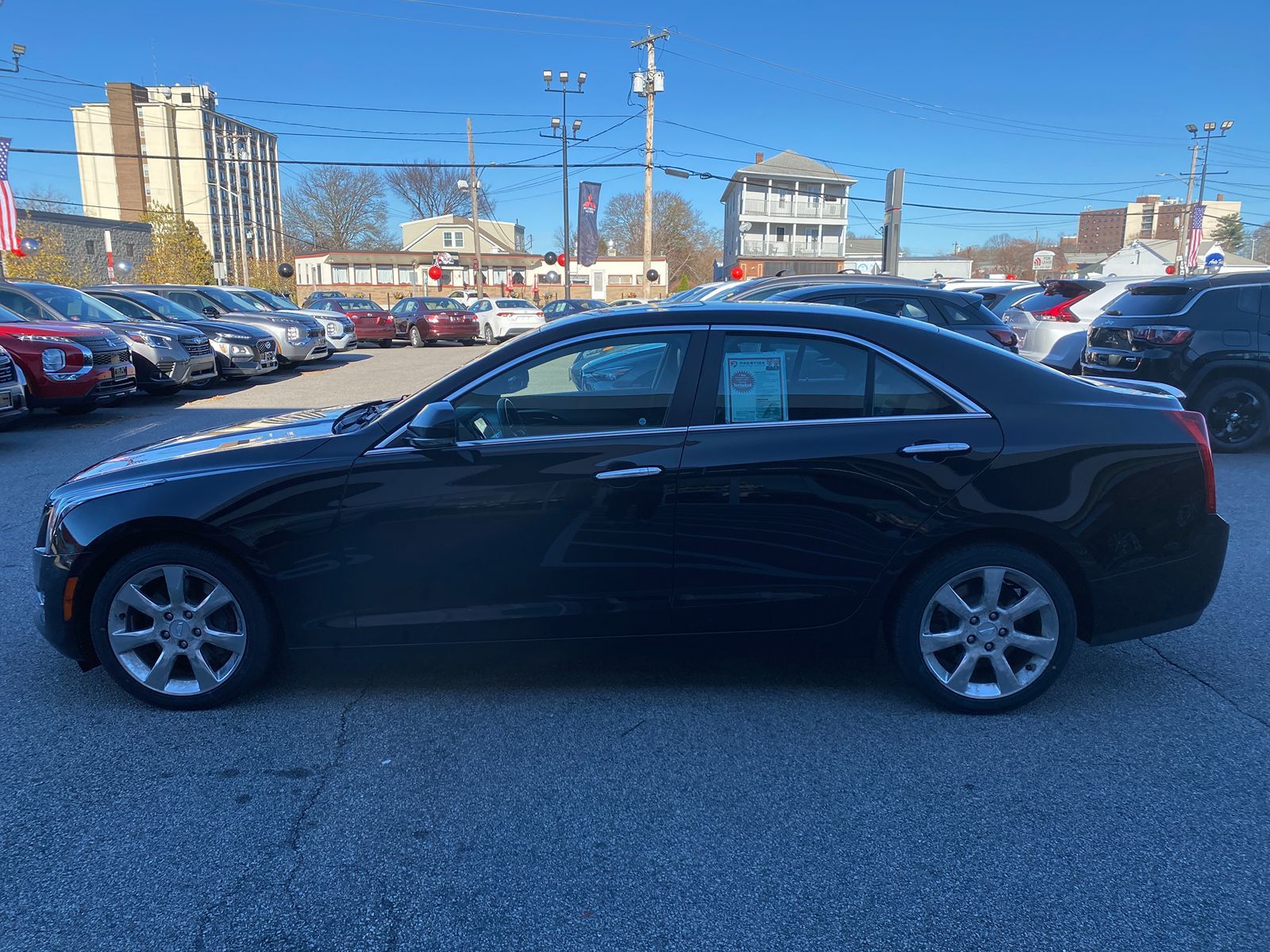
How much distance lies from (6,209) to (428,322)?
12018 millimetres

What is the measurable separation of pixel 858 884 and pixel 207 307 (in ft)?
65.8

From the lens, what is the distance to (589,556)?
3.51m

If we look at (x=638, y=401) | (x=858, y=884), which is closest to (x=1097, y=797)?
(x=858, y=884)

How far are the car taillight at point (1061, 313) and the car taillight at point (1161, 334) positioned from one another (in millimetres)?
3397

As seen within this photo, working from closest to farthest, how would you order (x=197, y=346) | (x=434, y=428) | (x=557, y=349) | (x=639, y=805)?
(x=639, y=805)
(x=434, y=428)
(x=557, y=349)
(x=197, y=346)

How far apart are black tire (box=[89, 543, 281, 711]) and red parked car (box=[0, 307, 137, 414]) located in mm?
8313

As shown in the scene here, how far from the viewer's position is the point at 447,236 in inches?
3086

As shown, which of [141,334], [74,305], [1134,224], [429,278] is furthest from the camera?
[1134,224]

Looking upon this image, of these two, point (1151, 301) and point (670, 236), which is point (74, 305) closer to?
point (1151, 301)

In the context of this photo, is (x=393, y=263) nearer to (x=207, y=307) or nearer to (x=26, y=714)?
(x=207, y=307)

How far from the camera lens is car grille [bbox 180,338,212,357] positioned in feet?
46.7

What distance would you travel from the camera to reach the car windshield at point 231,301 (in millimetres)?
19812

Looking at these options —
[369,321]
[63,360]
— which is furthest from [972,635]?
[369,321]

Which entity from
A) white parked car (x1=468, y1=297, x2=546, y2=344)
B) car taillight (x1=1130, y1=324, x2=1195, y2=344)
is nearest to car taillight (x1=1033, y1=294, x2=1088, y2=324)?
car taillight (x1=1130, y1=324, x2=1195, y2=344)
